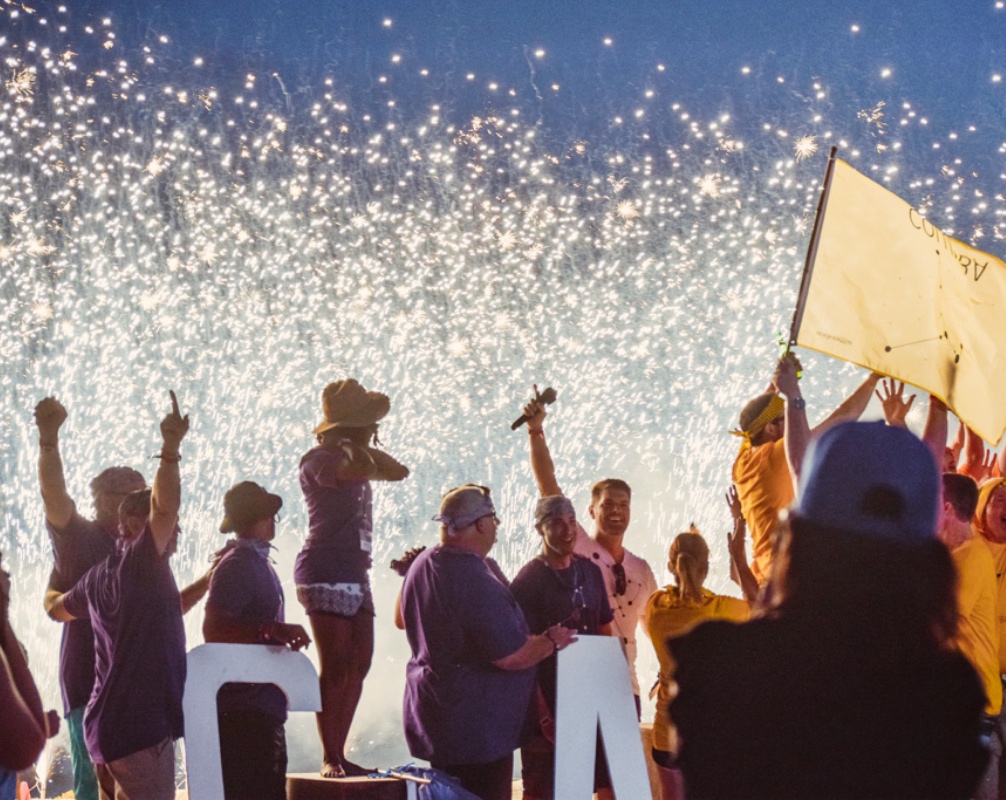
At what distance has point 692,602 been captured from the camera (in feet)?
17.1

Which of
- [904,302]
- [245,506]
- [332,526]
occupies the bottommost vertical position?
[332,526]

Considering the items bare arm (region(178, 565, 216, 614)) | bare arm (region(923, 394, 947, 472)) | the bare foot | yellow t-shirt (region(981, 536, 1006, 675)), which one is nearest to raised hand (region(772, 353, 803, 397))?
bare arm (region(923, 394, 947, 472))

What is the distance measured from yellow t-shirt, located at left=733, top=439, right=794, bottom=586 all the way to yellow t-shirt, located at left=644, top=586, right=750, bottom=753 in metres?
0.31

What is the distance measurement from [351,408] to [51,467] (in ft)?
4.64

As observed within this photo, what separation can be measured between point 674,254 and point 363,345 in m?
3.36

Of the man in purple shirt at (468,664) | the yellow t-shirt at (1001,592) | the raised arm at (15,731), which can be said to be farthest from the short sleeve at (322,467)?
the raised arm at (15,731)

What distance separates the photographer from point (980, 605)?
472 centimetres

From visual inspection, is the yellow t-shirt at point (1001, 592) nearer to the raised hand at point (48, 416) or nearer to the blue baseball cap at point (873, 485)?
the blue baseball cap at point (873, 485)

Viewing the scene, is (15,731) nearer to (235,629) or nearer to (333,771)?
(235,629)

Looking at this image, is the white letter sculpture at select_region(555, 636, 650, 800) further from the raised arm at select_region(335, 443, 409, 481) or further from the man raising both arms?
the raised arm at select_region(335, 443, 409, 481)

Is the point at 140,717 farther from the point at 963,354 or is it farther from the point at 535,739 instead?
the point at 963,354

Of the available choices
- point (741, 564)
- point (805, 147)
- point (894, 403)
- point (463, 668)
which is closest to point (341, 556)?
point (463, 668)

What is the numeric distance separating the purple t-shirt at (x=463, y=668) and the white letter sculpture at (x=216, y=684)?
51 cm

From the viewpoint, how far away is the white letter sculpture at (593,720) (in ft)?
16.7
